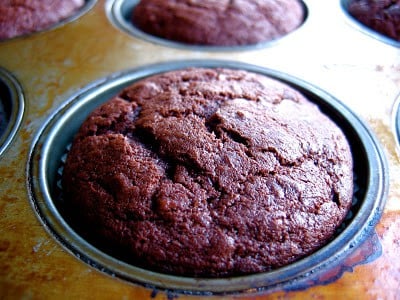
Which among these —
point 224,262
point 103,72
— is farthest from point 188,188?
point 103,72

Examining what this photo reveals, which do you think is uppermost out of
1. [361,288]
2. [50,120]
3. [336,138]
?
[336,138]

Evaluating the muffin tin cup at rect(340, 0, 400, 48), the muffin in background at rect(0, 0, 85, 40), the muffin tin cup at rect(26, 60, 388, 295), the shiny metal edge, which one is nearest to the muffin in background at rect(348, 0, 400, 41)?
the muffin tin cup at rect(340, 0, 400, 48)

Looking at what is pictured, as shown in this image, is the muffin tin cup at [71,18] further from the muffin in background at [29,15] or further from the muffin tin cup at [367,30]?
the muffin tin cup at [367,30]

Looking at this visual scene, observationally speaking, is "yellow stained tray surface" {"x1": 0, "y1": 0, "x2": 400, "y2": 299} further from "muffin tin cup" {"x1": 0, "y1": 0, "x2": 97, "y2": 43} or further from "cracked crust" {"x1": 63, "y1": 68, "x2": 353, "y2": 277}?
"cracked crust" {"x1": 63, "y1": 68, "x2": 353, "y2": 277}

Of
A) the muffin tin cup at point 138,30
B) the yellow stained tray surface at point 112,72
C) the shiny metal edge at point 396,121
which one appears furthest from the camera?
the muffin tin cup at point 138,30

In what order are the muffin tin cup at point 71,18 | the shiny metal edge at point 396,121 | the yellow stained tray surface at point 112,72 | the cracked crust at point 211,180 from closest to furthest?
the yellow stained tray surface at point 112,72 → the cracked crust at point 211,180 → the shiny metal edge at point 396,121 → the muffin tin cup at point 71,18

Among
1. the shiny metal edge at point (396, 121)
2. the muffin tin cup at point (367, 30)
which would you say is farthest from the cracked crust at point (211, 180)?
the muffin tin cup at point (367, 30)

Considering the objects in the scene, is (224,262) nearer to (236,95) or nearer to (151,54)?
(236,95)
